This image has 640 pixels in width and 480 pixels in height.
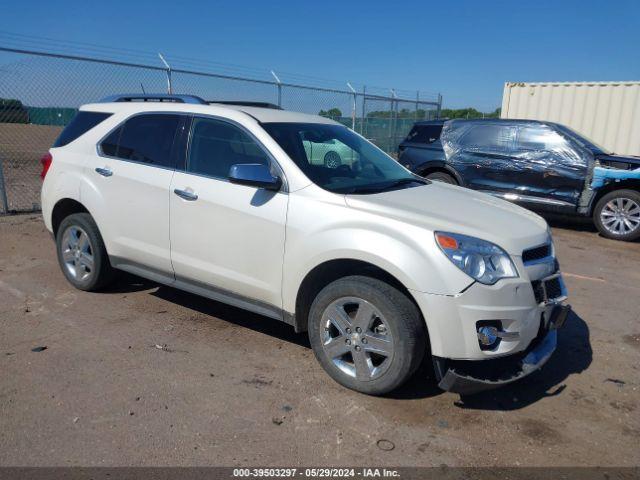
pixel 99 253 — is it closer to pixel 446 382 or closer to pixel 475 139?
pixel 446 382

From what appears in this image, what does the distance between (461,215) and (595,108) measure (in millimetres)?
11320

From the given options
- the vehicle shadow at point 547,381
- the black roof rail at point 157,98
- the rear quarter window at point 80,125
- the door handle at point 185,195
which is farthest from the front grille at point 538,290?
the rear quarter window at point 80,125

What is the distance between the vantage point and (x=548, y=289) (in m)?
3.26

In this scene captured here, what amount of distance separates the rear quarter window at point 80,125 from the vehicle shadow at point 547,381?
12.9 ft

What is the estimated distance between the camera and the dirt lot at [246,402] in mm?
2770

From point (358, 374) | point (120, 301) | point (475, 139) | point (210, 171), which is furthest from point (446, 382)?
point (475, 139)

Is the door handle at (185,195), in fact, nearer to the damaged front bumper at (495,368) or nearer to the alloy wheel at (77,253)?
the alloy wheel at (77,253)

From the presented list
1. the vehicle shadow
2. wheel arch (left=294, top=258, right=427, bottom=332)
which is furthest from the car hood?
the vehicle shadow

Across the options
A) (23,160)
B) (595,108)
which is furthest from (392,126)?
(23,160)

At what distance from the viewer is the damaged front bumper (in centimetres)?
293

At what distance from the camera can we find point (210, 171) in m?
3.94

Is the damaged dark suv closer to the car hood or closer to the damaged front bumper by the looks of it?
the car hood

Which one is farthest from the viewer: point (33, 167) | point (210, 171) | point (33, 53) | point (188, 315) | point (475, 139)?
point (33, 167)

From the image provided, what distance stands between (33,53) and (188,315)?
18.5 feet
